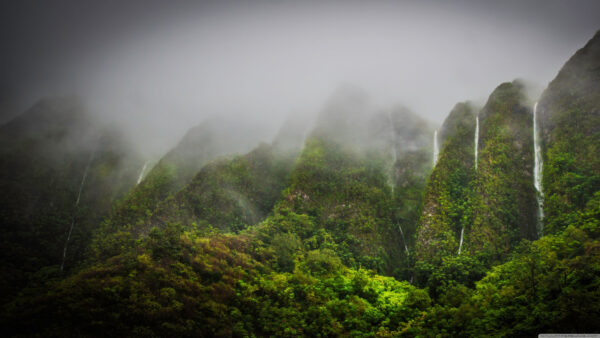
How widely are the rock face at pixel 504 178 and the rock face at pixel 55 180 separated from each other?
55.0 meters

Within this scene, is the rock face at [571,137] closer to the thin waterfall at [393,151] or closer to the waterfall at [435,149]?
the waterfall at [435,149]

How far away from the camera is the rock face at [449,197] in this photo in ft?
120

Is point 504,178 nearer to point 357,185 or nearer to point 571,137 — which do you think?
point 571,137

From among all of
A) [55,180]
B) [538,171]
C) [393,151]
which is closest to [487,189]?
[538,171]

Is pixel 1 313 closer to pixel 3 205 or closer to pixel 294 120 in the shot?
pixel 3 205

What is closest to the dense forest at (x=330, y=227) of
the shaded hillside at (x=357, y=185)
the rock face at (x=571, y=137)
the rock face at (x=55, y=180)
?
the rock face at (x=571, y=137)

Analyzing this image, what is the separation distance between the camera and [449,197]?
137 feet

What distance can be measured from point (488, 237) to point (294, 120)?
56.4 m

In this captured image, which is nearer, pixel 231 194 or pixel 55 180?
pixel 231 194

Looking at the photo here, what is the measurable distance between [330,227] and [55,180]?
76.4 metres

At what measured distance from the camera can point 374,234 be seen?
41.2 meters

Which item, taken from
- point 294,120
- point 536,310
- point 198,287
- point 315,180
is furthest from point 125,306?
point 294,120

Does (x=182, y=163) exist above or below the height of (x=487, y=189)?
above

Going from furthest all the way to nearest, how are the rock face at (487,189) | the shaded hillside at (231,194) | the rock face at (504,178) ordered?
the shaded hillside at (231,194) < the rock face at (487,189) < the rock face at (504,178)
